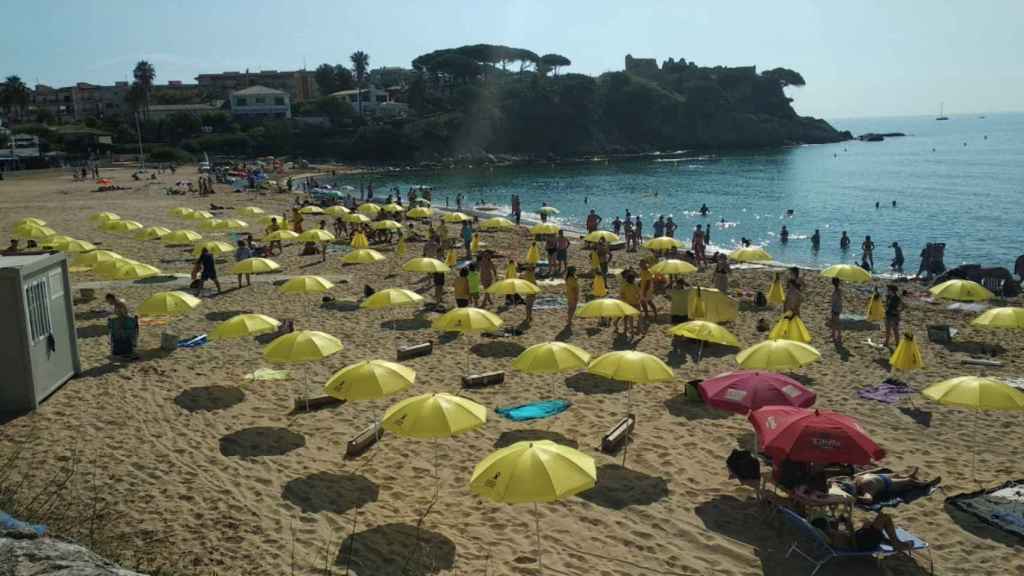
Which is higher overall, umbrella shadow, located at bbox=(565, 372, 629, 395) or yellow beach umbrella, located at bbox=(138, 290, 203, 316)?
yellow beach umbrella, located at bbox=(138, 290, 203, 316)

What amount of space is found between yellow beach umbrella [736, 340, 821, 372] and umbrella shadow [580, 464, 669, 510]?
2.70 metres

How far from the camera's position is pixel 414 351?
46.8 feet

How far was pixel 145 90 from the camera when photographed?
10481 cm

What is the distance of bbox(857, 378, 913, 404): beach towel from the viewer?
39.5 feet

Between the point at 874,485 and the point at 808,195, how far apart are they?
61.6 meters

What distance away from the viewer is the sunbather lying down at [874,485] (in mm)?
8289

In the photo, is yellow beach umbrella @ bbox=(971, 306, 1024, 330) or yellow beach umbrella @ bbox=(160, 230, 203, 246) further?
yellow beach umbrella @ bbox=(160, 230, 203, 246)

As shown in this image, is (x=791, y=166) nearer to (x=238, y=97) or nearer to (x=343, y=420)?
(x=238, y=97)

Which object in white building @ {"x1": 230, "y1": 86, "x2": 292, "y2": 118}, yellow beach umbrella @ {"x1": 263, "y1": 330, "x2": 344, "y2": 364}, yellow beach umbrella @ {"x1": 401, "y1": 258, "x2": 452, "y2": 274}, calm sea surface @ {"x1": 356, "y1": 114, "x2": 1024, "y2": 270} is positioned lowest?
calm sea surface @ {"x1": 356, "y1": 114, "x2": 1024, "y2": 270}

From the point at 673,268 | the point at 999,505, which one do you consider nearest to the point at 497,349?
the point at 673,268

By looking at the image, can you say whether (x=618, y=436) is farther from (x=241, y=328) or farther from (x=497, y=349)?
(x=241, y=328)

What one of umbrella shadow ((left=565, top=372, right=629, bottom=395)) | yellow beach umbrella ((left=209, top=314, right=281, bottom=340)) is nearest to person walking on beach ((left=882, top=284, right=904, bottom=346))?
umbrella shadow ((left=565, top=372, right=629, bottom=395))

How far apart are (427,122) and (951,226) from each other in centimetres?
8369

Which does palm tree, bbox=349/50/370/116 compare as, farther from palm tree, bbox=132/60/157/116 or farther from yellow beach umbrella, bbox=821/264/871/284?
yellow beach umbrella, bbox=821/264/871/284
